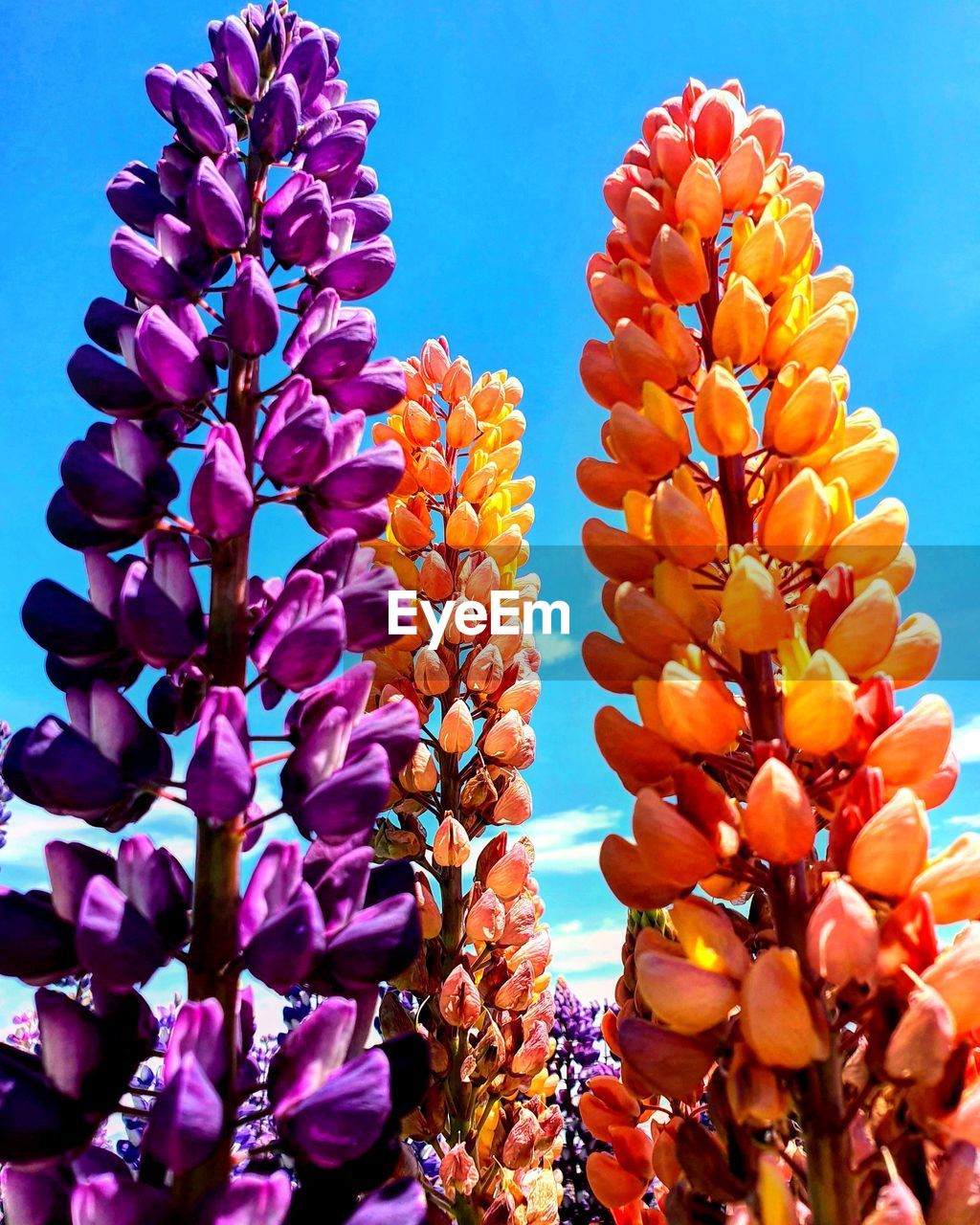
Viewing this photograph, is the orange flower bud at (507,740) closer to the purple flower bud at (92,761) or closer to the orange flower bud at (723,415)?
the orange flower bud at (723,415)

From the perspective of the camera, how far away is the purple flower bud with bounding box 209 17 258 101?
7.86 feet

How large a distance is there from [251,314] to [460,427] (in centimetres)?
165

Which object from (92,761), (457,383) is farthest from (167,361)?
(457,383)

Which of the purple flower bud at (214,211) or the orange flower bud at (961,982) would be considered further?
the purple flower bud at (214,211)

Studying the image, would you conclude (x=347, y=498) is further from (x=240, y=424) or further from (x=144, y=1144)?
(x=144, y=1144)

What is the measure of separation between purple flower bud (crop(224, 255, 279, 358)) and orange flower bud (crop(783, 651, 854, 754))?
3.79 feet

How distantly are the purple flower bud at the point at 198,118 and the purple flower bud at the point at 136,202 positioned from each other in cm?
15

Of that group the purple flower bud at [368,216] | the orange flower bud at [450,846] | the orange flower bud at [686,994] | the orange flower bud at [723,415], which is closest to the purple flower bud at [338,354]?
the purple flower bud at [368,216]

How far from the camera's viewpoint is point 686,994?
4.88 ft

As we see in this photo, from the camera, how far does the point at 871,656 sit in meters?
1.68

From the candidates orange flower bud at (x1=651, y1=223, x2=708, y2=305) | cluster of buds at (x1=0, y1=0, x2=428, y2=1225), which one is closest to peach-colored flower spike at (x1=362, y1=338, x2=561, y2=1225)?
cluster of buds at (x1=0, y1=0, x2=428, y2=1225)

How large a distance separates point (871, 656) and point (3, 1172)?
153 cm

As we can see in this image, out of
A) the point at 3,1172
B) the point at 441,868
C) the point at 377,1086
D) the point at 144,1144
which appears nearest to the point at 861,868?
the point at 377,1086

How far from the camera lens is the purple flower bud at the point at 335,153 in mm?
2273
